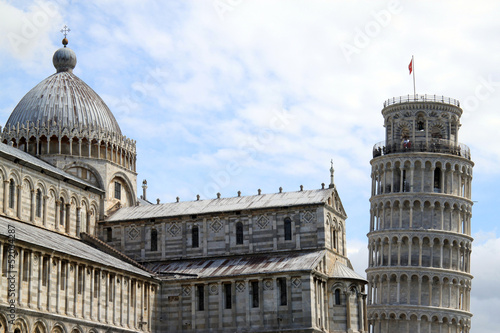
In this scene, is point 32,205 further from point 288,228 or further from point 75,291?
point 288,228

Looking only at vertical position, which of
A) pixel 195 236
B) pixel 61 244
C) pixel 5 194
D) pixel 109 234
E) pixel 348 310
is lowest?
pixel 348 310

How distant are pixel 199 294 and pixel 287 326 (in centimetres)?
788

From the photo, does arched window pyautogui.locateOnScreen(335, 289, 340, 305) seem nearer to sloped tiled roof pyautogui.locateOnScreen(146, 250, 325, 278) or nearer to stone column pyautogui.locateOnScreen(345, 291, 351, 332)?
stone column pyautogui.locateOnScreen(345, 291, 351, 332)

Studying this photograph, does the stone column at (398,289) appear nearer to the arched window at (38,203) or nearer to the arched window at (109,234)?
the arched window at (109,234)

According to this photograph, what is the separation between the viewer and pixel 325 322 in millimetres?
78250

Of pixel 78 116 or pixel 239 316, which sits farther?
pixel 78 116

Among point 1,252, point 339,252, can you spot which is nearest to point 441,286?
point 339,252

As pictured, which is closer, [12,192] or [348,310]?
[12,192]

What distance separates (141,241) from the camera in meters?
84.7

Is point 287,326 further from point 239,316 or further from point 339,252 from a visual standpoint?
point 339,252

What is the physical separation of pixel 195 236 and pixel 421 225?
141 ft

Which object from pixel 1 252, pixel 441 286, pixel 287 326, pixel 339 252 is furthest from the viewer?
pixel 441 286

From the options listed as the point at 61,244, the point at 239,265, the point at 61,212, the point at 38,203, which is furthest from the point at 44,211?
the point at 239,265

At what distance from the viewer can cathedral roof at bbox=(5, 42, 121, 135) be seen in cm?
8600
